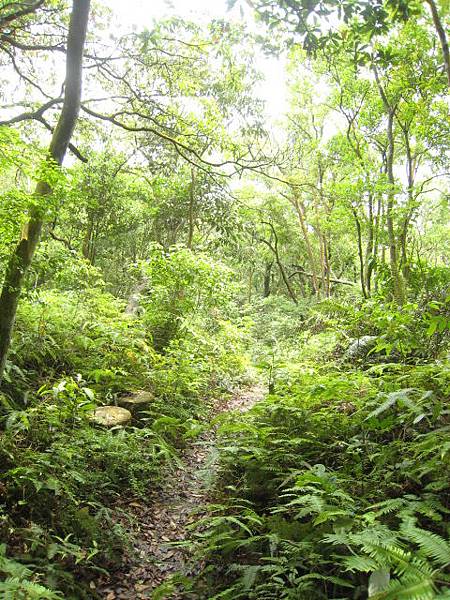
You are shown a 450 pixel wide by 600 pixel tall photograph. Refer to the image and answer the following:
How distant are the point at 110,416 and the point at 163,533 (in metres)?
2.03

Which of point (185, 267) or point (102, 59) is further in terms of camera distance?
point (185, 267)

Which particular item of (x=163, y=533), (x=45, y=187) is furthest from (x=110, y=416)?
(x=45, y=187)

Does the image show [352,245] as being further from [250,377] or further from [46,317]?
[46,317]

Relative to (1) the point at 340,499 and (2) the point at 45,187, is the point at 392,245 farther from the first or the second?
(2) the point at 45,187

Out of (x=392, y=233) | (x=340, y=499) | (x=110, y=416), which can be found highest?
(x=392, y=233)

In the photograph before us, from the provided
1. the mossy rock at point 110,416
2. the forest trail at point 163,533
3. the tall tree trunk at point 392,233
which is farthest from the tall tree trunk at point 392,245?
the mossy rock at point 110,416

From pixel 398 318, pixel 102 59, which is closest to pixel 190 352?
pixel 398 318

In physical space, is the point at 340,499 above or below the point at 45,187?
below

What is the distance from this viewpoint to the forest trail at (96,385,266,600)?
3.74 meters

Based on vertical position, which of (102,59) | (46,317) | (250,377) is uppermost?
(102,59)

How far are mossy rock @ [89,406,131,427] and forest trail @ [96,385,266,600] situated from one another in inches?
40.1

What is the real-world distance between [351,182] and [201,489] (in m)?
9.18

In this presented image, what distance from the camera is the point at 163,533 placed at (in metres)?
4.57

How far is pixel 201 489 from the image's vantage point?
5398 mm
